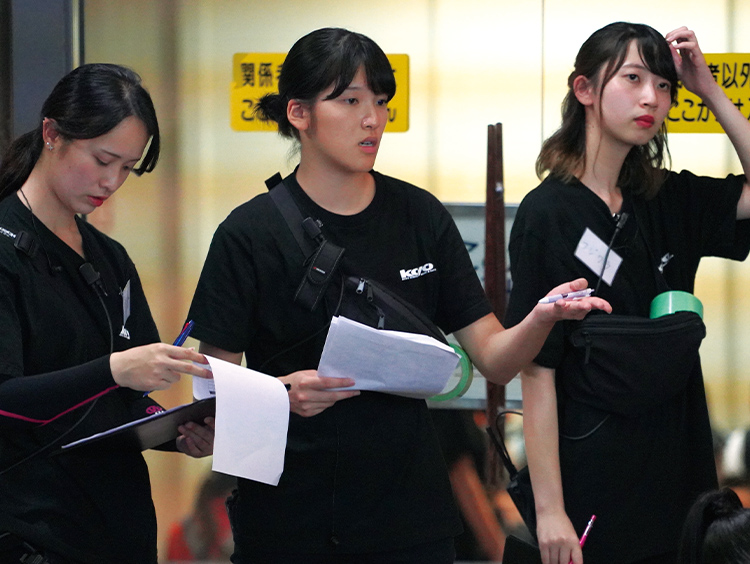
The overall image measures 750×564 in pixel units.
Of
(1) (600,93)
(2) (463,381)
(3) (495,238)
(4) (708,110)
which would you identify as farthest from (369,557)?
(4) (708,110)

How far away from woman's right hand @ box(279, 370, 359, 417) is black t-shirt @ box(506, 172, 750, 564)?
0.59m

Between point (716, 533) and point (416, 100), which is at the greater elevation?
point (416, 100)

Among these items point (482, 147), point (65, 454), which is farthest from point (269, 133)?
point (65, 454)

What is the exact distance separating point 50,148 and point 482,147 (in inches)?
78.5

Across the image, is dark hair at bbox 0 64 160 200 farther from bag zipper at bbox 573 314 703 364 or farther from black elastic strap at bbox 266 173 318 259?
bag zipper at bbox 573 314 703 364

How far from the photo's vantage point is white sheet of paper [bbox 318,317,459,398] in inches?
75.2

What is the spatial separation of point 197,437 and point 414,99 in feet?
6.47

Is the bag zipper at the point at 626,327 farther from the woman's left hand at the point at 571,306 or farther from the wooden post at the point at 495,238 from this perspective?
the wooden post at the point at 495,238

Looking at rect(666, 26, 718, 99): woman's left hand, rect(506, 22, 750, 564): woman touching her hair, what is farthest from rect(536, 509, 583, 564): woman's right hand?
rect(666, 26, 718, 99): woman's left hand

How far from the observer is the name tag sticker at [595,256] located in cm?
237

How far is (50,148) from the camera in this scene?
6.78 ft

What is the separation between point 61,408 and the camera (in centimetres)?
183

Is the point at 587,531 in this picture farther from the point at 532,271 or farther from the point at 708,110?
the point at 708,110

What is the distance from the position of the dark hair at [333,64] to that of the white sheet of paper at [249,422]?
65 centimetres
